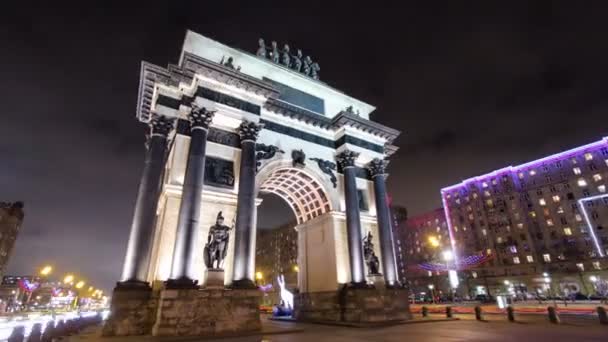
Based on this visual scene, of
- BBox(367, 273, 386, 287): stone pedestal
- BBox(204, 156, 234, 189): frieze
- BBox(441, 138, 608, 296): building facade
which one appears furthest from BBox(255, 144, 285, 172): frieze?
BBox(441, 138, 608, 296): building facade

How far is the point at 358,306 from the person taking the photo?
1836 centimetres

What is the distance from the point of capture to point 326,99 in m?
26.2

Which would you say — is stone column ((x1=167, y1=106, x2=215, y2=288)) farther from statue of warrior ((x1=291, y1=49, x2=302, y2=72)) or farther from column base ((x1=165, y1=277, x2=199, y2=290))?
statue of warrior ((x1=291, y1=49, x2=302, y2=72))

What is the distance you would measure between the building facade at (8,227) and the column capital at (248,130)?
296 ft

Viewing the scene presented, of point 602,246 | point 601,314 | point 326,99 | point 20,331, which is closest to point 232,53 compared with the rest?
point 326,99

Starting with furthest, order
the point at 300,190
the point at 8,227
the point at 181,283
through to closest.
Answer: the point at 8,227
the point at 300,190
the point at 181,283

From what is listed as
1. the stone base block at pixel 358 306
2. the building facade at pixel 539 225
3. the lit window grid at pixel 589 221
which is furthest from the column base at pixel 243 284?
the lit window grid at pixel 589 221

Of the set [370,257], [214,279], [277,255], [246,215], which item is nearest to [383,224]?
[370,257]

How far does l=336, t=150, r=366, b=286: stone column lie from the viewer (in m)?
19.8

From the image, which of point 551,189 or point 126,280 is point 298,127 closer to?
point 126,280

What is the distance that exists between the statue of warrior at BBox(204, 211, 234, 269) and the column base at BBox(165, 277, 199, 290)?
3.97 ft

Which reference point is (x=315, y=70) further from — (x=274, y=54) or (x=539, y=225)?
(x=539, y=225)

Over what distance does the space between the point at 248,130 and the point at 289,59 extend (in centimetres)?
1049

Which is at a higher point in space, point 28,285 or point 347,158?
point 347,158
